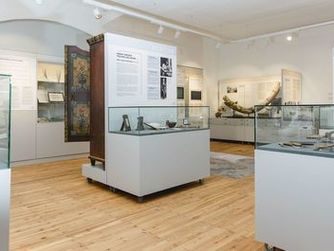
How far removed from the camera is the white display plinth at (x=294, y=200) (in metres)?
2.04

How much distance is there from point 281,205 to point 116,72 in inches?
120

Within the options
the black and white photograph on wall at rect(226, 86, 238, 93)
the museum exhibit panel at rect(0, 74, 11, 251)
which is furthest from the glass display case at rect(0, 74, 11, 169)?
the black and white photograph on wall at rect(226, 86, 238, 93)

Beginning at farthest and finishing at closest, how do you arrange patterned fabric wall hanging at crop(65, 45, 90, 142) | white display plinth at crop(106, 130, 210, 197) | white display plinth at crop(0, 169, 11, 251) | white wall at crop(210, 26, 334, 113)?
white wall at crop(210, 26, 334, 113) < patterned fabric wall hanging at crop(65, 45, 90, 142) < white display plinth at crop(106, 130, 210, 197) < white display plinth at crop(0, 169, 11, 251)

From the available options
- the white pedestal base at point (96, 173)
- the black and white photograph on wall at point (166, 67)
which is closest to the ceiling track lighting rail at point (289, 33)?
the black and white photograph on wall at point (166, 67)

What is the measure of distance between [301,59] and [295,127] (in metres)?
7.11

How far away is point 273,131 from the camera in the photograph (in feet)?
8.66

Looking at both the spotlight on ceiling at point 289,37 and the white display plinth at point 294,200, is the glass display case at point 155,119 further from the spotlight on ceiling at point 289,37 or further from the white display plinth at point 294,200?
the spotlight on ceiling at point 289,37

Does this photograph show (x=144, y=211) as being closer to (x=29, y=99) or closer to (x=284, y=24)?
(x=29, y=99)

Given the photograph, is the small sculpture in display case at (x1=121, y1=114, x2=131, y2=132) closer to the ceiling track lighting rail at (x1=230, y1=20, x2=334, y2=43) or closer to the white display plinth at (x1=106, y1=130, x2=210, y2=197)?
the white display plinth at (x1=106, y1=130, x2=210, y2=197)

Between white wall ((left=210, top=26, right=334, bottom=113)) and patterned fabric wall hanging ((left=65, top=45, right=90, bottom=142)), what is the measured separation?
625 cm

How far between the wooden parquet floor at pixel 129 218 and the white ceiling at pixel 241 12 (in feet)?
12.7

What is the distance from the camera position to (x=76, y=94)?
5.59 meters

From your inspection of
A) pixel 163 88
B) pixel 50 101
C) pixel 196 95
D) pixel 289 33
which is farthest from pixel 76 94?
pixel 289 33

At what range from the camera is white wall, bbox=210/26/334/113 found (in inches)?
328
